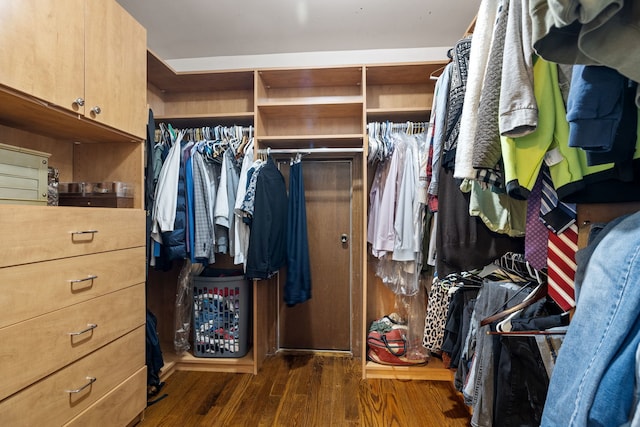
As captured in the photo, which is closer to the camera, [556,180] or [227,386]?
[556,180]

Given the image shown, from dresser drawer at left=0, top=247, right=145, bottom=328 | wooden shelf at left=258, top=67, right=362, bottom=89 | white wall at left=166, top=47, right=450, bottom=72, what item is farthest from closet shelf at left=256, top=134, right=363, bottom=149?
dresser drawer at left=0, top=247, right=145, bottom=328

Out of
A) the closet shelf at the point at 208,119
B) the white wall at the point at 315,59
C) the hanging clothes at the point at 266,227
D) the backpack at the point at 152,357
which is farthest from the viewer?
the white wall at the point at 315,59

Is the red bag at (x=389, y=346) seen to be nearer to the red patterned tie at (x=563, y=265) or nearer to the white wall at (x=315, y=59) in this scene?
the red patterned tie at (x=563, y=265)

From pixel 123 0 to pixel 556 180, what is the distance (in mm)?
2429

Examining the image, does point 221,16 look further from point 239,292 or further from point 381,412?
point 381,412

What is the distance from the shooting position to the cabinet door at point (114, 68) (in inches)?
49.5

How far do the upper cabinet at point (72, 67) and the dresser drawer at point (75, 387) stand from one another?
0.89m

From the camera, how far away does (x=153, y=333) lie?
1.81 meters

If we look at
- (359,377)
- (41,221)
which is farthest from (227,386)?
(41,221)

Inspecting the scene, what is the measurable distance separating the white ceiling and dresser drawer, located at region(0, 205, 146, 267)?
1.38 m

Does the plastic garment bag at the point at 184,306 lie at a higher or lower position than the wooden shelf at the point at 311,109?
lower

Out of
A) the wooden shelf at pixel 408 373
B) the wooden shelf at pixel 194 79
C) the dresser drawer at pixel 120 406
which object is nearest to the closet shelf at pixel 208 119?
the wooden shelf at pixel 194 79

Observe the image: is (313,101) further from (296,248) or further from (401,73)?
(296,248)

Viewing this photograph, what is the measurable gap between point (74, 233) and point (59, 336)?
383 mm
